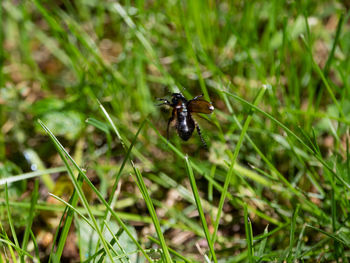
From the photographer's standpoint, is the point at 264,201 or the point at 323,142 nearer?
the point at 264,201

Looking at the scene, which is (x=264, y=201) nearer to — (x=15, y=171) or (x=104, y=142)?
(x=104, y=142)

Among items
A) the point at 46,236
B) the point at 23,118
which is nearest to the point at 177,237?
the point at 46,236

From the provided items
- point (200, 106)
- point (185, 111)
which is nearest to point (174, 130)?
point (185, 111)

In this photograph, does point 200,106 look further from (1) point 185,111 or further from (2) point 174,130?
(2) point 174,130

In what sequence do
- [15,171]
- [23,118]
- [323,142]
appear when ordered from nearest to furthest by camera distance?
[15,171]
[323,142]
[23,118]
